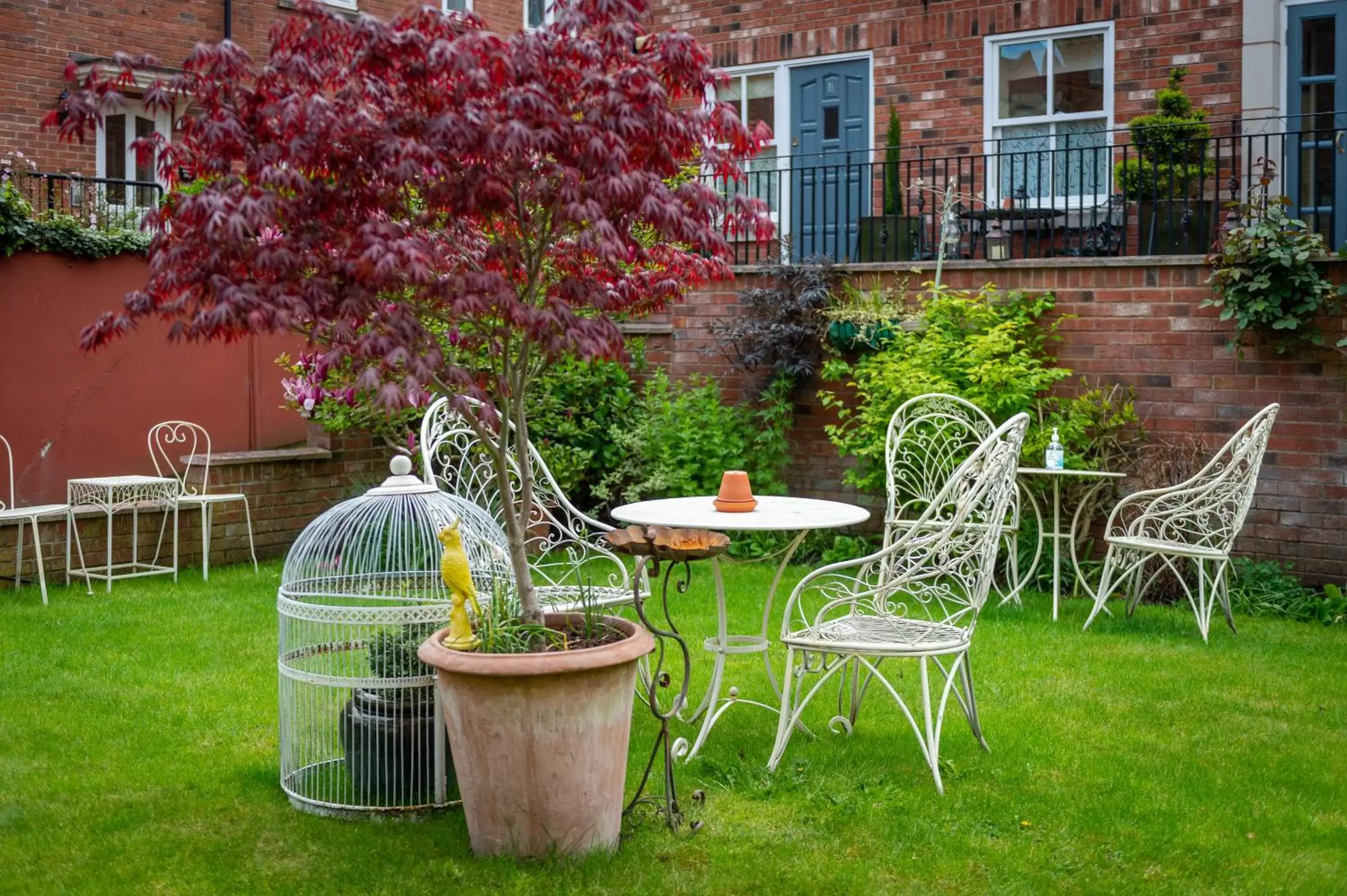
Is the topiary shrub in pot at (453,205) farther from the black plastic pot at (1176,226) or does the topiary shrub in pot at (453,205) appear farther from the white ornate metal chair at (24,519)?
the black plastic pot at (1176,226)

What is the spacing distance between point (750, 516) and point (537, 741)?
1522mm

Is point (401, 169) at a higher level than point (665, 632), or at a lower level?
higher

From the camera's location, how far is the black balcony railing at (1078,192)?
8727mm

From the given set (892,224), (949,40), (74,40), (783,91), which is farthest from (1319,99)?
(74,40)

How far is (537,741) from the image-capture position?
3635 mm

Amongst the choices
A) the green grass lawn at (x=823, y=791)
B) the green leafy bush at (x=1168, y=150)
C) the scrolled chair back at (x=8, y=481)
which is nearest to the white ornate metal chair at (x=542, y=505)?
the green grass lawn at (x=823, y=791)

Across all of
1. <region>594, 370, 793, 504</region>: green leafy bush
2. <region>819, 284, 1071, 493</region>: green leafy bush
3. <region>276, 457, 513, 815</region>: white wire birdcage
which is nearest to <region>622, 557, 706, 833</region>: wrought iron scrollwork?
<region>276, 457, 513, 815</region>: white wire birdcage

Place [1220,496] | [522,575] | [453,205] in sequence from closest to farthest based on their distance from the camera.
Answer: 1. [453,205]
2. [522,575]
3. [1220,496]

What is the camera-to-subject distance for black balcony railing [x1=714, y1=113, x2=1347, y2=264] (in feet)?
→ 28.6

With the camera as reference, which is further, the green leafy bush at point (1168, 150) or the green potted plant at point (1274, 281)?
the green leafy bush at point (1168, 150)

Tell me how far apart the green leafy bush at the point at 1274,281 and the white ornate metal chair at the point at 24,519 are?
22.5 ft

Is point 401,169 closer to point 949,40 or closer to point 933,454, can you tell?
point 933,454

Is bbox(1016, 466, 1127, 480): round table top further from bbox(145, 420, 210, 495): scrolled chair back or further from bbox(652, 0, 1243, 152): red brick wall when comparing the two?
bbox(145, 420, 210, 495): scrolled chair back

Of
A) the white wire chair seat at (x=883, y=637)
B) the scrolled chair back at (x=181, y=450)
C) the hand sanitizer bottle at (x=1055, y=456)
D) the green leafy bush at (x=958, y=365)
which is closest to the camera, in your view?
the white wire chair seat at (x=883, y=637)
